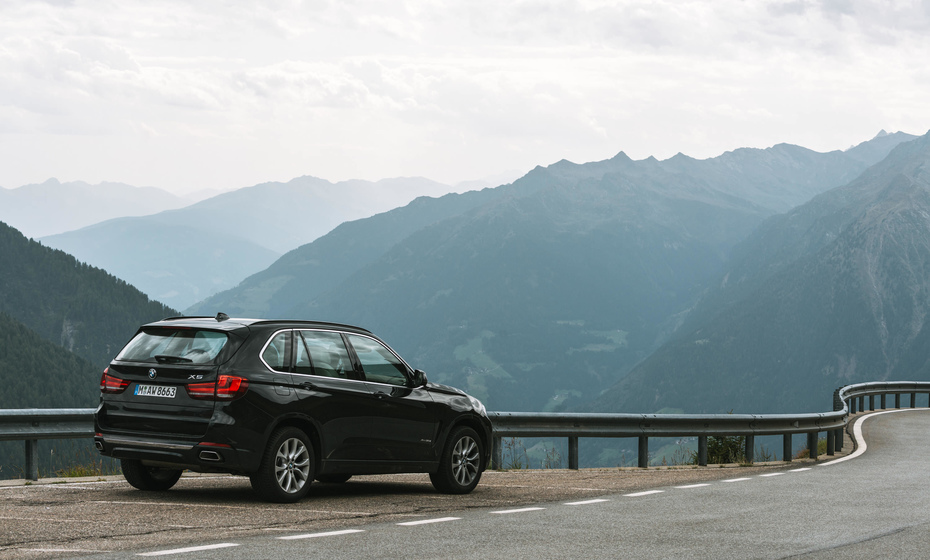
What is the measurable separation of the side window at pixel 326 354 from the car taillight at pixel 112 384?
1417 millimetres

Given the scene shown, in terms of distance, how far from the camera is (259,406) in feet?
28.4

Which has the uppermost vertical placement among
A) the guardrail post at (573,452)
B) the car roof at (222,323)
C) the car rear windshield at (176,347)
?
the car roof at (222,323)

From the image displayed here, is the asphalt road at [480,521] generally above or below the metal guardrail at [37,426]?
below

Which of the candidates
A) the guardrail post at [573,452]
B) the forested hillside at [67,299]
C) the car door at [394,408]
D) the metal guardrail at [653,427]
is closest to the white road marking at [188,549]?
the car door at [394,408]

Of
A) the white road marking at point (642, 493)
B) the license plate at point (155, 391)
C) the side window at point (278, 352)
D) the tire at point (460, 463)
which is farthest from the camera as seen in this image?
the white road marking at point (642, 493)

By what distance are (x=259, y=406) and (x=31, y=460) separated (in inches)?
140

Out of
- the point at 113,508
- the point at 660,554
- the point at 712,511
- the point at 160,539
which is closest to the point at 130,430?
the point at 113,508

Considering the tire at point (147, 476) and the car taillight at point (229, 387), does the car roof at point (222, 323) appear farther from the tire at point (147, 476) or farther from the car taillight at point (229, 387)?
the tire at point (147, 476)

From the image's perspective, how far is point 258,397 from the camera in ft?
28.5

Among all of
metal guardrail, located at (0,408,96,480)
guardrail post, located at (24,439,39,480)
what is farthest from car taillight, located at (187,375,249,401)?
guardrail post, located at (24,439,39,480)

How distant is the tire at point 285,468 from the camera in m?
8.77

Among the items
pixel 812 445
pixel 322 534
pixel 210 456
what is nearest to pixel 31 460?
pixel 210 456

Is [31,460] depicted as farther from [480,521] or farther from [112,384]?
[480,521]

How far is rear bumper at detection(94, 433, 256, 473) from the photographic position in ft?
27.8
